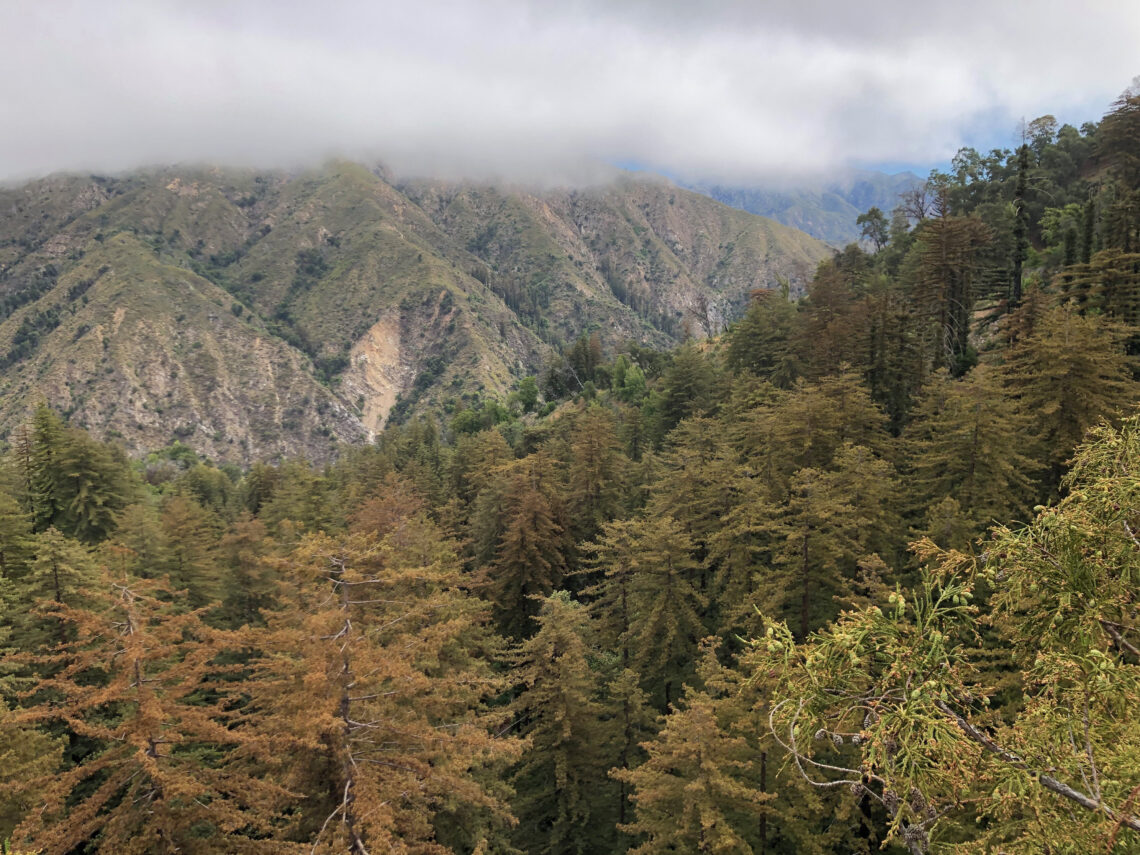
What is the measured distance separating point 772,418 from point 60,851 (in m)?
Result: 28.2

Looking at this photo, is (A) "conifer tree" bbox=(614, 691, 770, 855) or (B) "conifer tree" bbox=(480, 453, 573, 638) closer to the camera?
(A) "conifer tree" bbox=(614, 691, 770, 855)

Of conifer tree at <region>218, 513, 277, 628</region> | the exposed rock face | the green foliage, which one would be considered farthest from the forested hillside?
the exposed rock face

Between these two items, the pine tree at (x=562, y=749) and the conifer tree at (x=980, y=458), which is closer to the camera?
the pine tree at (x=562, y=749)

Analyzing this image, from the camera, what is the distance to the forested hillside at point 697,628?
13.7ft

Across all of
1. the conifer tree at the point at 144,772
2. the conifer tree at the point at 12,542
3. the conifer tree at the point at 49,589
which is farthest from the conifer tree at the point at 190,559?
the conifer tree at the point at 144,772

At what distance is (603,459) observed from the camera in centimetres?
3712

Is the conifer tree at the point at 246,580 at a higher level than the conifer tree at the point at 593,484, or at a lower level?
lower

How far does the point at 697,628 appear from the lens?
23.6m

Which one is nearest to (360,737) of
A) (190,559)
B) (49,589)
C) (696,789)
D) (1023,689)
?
A: (696,789)

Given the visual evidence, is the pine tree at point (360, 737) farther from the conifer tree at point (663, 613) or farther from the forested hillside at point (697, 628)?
the conifer tree at point (663, 613)

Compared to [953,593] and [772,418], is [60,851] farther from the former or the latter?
[772,418]

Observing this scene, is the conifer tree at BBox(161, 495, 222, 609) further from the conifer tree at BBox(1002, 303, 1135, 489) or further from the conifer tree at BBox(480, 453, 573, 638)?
the conifer tree at BBox(1002, 303, 1135, 489)

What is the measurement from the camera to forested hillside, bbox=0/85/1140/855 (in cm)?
418

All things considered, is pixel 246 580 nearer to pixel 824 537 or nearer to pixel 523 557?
pixel 523 557
